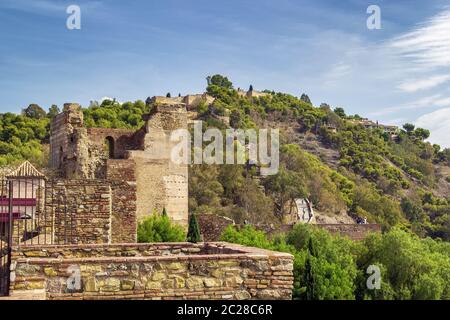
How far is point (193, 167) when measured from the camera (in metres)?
53.5

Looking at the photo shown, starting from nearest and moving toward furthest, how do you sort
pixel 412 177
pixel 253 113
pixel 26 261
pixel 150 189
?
pixel 26 261, pixel 150 189, pixel 253 113, pixel 412 177

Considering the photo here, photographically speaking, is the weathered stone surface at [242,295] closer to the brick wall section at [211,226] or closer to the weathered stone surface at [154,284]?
the weathered stone surface at [154,284]

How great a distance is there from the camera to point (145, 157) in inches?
976

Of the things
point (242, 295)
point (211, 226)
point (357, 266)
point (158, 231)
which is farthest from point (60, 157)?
point (242, 295)

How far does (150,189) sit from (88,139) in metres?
3.54

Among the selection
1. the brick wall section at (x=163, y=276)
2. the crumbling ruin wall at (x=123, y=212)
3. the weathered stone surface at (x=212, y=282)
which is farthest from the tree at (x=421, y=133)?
the weathered stone surface at (x=212, y=282)

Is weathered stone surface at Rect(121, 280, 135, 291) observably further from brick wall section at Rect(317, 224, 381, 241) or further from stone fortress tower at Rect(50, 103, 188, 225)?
brick wall section at Rect(317, 224, 381, 241)

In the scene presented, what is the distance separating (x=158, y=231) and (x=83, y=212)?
34.2 ft

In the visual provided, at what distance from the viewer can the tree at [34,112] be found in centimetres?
6831

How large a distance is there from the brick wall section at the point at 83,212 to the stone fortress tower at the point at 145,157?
1116cm

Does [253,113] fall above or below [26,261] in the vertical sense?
above
